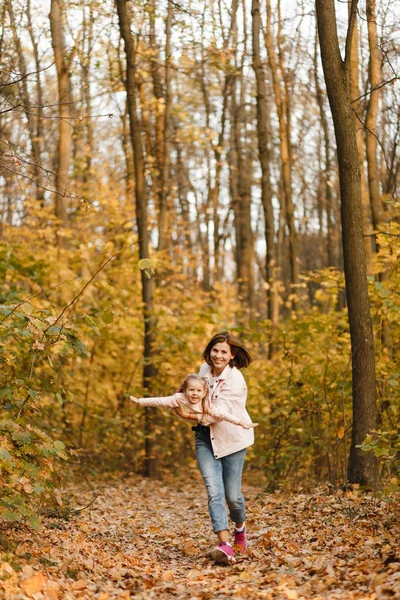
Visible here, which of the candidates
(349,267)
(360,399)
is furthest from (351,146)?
(360,399)

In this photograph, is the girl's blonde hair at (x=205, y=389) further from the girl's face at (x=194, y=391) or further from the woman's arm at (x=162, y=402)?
the woman's arm at (x=162, y=402)

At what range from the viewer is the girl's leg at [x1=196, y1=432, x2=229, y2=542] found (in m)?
6.40

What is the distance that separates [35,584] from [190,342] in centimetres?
848

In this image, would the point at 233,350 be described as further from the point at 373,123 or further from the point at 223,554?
the point at 373,123

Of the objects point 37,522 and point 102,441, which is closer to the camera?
point 37,522

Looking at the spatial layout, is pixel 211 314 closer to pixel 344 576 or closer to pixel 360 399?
pixel 360 399

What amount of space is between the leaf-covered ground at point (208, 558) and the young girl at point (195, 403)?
1.19 metres

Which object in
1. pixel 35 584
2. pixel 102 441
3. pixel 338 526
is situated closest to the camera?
pixel 35 584

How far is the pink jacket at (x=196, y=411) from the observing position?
251 inches

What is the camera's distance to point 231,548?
251 inches

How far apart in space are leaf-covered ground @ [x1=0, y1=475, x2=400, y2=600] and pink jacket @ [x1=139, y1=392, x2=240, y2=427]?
3.88 feet

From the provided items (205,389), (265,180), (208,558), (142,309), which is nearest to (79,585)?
(208,558)

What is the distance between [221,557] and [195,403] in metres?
1.27

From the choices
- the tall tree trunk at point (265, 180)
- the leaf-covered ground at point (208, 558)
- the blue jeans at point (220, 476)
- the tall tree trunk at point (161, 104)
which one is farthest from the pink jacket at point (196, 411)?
the tall tree trunk at point (265, 180)
